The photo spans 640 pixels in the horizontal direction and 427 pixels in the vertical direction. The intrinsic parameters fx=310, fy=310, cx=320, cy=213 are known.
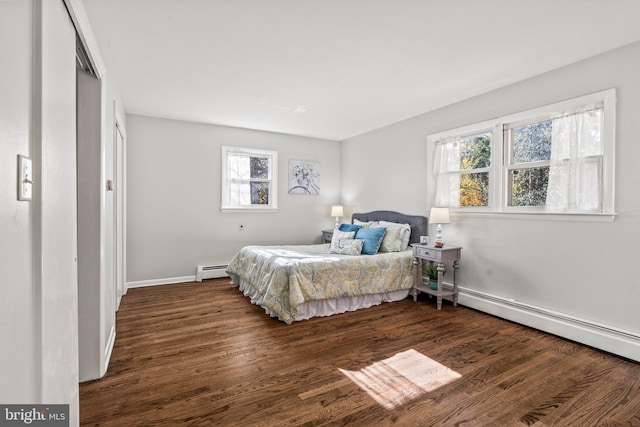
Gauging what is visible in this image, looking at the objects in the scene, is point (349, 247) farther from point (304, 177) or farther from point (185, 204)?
point (185, 204)

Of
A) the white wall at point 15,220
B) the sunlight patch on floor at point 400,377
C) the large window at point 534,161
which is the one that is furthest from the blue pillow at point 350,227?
the white wall at point 15,220

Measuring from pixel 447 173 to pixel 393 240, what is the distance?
112 centimetres

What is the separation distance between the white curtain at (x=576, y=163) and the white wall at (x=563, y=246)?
140mm

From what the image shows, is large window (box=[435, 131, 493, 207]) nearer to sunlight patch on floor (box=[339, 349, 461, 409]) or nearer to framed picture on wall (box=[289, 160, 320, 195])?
sunlight patch on floor (box=[339, 349, 461, 409])

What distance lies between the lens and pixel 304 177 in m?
5.77

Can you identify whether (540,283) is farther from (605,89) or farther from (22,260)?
(22,260)

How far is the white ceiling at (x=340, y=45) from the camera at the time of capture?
2.08m

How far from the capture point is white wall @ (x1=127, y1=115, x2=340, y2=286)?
4445 millimetres

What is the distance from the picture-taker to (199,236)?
16.0ft

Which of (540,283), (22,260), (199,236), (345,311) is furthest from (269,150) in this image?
(22,260)

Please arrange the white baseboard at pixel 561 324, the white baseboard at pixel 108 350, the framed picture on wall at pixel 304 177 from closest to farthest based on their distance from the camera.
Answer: the white baseboard at pixel 108 350 → the white baseboard at pixel 561 324 → the framed picture on wall at pixel 304 177

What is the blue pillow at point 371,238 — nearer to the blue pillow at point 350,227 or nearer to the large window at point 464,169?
the blue pillow at point 350,227

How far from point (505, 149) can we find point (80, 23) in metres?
3.78

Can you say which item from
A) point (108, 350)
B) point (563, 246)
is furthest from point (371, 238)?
point (108, 350)
